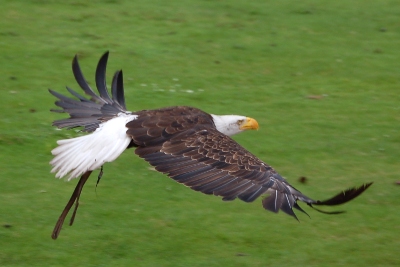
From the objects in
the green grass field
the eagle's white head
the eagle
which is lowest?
the green grass field

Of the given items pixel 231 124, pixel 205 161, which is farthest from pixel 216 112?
pixel 205 161

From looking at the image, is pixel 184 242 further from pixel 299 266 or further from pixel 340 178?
pixel 340 178

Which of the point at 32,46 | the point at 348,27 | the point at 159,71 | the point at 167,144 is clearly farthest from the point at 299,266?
the point at 348,27

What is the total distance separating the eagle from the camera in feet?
20.0

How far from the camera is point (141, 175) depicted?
869cm

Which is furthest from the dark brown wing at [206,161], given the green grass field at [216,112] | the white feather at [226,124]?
the green grass field at [216,112]

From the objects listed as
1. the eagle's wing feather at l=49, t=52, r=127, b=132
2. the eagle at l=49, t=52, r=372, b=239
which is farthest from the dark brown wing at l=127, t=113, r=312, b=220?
the eagle's wing feather at l=49, t=52, r=127, b=132

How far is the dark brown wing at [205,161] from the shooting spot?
19.9 feet

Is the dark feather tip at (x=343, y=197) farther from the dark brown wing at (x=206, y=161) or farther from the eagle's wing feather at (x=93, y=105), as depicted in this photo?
the eagle's wing feather at (x=93, y=105)

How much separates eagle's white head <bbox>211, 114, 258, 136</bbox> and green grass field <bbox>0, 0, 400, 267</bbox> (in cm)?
76

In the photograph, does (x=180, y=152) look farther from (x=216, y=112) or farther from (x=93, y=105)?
(x=216, y=112)

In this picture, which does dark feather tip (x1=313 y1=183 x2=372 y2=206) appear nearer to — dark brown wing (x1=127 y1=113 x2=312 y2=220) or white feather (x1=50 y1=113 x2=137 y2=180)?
dark brown wing (x1=127 y1=113 x2=312 y2=220)

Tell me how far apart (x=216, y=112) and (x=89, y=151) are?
3.69m

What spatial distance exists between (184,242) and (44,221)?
4.40 feet
